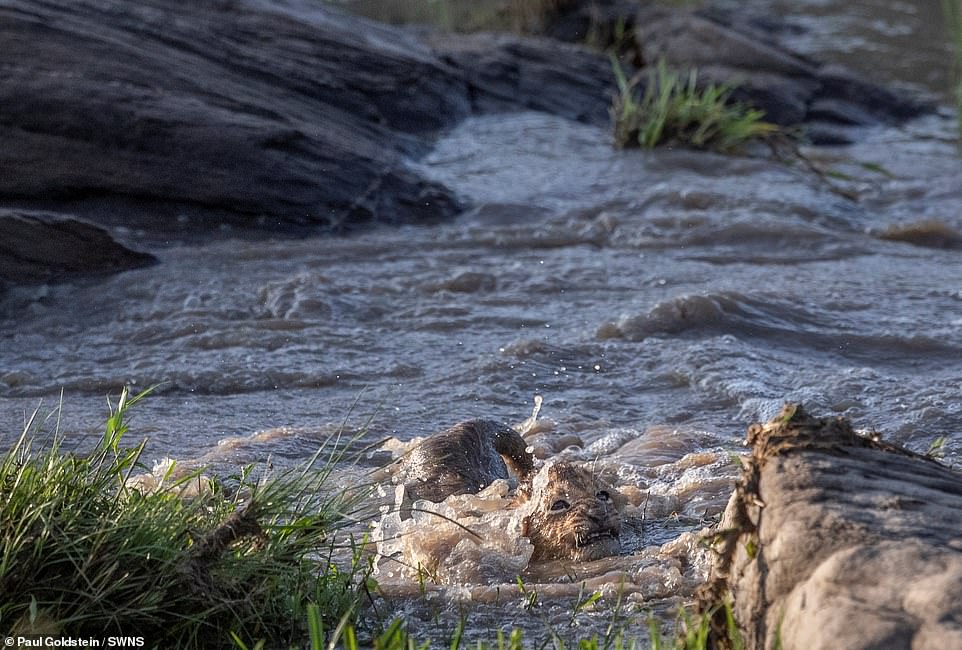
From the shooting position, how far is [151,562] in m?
2.76

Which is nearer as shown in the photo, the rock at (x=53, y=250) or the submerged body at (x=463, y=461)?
the submerged body at (x=463, y=461)

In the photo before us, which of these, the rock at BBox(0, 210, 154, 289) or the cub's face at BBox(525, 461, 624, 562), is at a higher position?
the cub's face at BBox(525, 461, 624, 562)

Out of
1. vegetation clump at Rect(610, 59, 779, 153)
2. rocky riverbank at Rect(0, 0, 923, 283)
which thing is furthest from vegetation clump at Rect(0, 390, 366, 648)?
vegetation clump at Rect(610, 59, 779, 153)

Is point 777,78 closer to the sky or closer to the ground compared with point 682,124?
closer to the sky

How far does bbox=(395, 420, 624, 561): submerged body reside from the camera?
3537 millimetres

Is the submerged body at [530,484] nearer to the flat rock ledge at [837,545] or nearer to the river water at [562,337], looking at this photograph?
the river water at [562,337]

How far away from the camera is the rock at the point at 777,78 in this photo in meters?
11.4

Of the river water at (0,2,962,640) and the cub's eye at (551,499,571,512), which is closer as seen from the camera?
the cub's eye at (551,499,571,512)

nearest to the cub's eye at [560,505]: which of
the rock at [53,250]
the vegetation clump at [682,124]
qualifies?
the rock at [53,250]

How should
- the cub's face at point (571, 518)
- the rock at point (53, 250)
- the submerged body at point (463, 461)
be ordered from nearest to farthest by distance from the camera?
the cub's face at point (571, 518) < the submerged body at point (463, 461) < the rock at point (53, 250)

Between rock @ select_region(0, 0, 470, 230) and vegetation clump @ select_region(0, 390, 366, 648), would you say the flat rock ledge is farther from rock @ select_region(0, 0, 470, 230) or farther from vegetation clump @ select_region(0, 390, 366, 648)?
rock @ select_region(0, 0, 470, 230)

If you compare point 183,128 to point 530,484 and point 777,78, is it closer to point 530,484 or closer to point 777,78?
point 530,484

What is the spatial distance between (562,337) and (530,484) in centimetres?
204

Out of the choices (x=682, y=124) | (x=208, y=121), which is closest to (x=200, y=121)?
(x=208, y=121)
